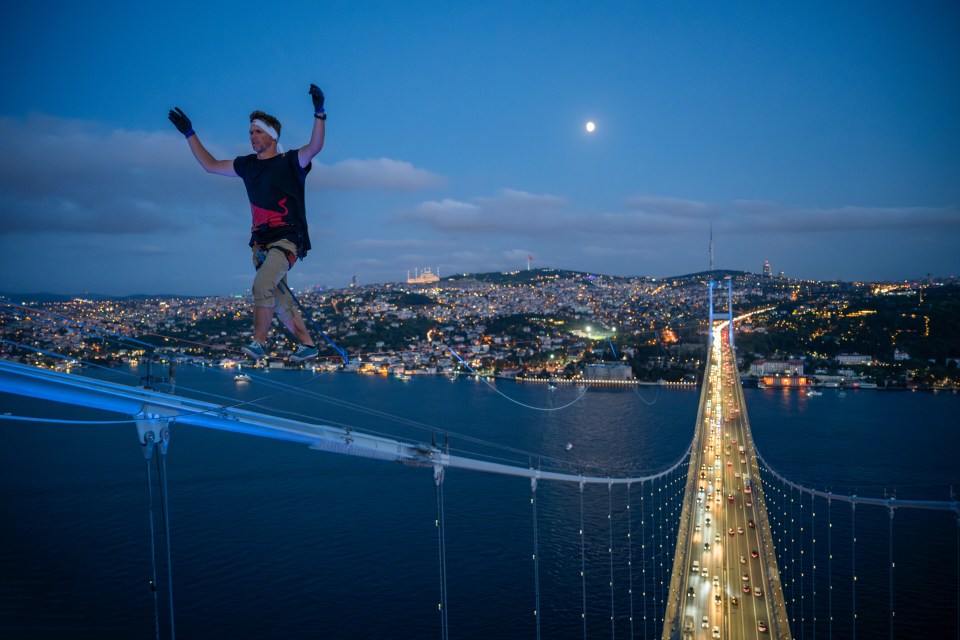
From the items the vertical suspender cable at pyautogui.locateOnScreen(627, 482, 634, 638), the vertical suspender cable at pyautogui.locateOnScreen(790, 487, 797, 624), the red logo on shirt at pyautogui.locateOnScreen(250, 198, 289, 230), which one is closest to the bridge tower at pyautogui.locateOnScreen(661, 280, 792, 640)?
the vertical suspender cable at pyautogui.locateOnScreen(790, 487, 797, 624)

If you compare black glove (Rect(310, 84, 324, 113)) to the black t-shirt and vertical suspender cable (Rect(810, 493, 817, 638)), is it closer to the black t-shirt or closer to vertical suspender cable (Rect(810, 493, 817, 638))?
the black t-shirt

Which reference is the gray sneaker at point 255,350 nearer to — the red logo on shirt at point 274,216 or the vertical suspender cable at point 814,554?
the red logo on shirt at point 274,216

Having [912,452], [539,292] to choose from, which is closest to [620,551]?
[912,452]

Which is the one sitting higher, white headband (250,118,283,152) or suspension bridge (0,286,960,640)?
white headband (250,118,283,152)

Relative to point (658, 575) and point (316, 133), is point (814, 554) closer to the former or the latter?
point (658, 575)

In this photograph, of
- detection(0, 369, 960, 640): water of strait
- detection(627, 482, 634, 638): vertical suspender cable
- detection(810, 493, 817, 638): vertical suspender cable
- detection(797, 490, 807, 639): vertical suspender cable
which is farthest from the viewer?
detection(0, 369, 960, 640): water of strait

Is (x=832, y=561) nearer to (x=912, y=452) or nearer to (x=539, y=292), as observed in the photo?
(x=912, y=452)

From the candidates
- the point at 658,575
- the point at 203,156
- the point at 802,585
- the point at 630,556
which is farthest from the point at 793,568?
the point at 203,156
